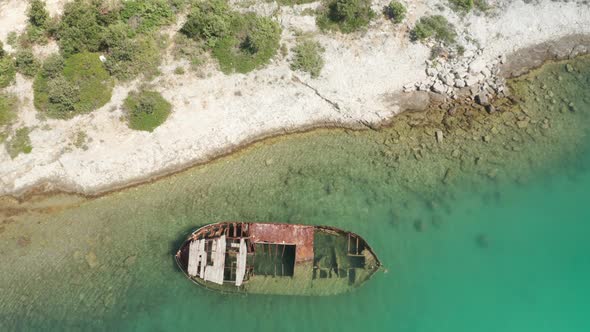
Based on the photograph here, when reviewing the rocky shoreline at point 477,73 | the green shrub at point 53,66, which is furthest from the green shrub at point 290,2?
the green shrub at point 53,66

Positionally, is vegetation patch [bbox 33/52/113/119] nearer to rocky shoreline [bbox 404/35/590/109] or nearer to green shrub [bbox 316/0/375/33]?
green shrub [bbox 316/0/375/33]

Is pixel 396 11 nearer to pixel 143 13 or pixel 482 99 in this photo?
pixel 482 99

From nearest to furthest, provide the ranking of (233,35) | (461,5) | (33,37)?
(33,37) → (233,35) → (461,5)

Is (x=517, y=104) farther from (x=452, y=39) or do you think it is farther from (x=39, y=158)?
(x=39, y=158)

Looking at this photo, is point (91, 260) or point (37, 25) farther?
point (37, 25)

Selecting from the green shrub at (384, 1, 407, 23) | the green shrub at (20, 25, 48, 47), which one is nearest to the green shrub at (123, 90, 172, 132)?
the green shrub at (20, 25, 48, 47)

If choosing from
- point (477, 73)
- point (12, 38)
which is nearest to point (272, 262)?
point (477, 73)

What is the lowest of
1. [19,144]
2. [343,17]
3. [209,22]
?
[19,144]
